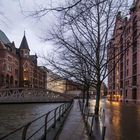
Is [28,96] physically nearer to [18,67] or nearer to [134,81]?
[134,81]

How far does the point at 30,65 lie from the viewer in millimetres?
132750

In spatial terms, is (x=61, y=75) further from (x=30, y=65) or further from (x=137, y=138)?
(x=30, y=65)

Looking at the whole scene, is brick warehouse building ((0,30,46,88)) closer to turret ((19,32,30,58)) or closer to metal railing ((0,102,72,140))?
turret ((19,32,30,58))

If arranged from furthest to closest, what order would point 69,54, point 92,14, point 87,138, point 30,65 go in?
point 30,65
point 69,54
point 92,14
point 87,138

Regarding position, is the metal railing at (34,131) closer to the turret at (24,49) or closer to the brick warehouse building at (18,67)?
the brick warehouse building at (18,67)

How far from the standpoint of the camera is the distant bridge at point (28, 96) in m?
89.1

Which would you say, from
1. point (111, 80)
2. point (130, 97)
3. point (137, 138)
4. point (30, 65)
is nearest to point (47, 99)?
point (130, 97)

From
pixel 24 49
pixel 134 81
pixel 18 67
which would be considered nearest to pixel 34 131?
pixel 134 81

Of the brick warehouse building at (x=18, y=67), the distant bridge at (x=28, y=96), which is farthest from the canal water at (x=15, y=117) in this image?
the brick warehouse building at (x=18, y=67)

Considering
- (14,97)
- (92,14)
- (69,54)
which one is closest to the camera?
(92,14)

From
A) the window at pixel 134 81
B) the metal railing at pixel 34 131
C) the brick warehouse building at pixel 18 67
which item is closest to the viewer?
the metal railing at pixel 34 131

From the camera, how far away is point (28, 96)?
96625 mm

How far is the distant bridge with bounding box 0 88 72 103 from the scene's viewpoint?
8912 cm

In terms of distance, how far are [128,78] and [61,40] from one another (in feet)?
246
